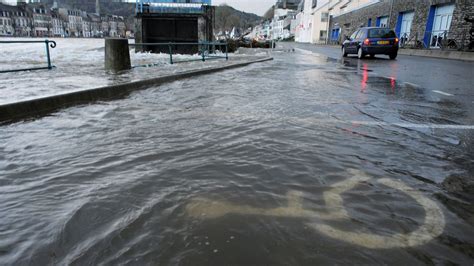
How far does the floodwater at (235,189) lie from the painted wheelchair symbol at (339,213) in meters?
0.01

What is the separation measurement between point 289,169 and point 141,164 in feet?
4.65

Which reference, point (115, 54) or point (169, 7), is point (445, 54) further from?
point (115, 54)

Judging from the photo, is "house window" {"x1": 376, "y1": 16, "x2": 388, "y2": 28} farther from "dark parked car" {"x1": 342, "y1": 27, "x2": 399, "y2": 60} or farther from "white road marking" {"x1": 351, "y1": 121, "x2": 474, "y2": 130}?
"white road marking" {"x1": 351, "y1": 121, "x2": 474, "y2": 130}

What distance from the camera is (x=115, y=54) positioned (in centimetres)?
1230

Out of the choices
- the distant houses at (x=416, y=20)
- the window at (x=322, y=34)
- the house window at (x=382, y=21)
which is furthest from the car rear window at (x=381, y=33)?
the window at (x=322, y=34)

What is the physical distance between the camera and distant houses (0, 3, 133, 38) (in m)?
119

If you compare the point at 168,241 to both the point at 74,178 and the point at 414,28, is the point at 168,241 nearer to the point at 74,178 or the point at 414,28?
the point at 74,178

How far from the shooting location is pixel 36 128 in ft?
16.7

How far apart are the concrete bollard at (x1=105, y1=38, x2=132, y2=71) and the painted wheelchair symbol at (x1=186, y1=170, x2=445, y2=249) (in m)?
10.5

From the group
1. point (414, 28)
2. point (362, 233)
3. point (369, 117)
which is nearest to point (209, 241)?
point (362, 233)

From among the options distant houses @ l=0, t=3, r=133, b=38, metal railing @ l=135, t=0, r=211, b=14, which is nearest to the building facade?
distant houses @ l=0, t=3, r=133, b=38

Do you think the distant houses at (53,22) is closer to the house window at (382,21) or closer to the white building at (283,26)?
the white building at (283,26)

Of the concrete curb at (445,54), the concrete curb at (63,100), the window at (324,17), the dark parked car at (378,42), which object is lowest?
the concrete curb at (63,100)

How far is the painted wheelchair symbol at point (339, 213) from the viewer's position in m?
2.33
